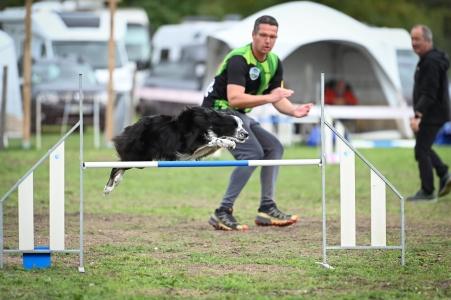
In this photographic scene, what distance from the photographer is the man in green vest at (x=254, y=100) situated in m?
8.00

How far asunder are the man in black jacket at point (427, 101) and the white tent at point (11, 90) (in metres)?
8.23

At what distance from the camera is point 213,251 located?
291 inches

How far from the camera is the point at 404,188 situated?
1247 cm

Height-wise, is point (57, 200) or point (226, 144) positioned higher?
point (226, 144)

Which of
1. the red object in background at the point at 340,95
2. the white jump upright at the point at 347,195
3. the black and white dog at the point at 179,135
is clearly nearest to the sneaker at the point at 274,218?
the black and white dog at the point at 179,135

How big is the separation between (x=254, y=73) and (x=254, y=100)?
395mm

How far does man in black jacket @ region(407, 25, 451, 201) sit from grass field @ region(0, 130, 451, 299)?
1.25ft

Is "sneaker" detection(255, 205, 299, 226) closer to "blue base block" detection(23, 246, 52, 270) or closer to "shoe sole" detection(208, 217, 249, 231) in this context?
"shoe sole" detection(208, 217, 249, 231)

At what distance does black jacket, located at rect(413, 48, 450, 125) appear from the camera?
424 inches

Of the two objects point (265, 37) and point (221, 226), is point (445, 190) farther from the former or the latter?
point (265, 37)

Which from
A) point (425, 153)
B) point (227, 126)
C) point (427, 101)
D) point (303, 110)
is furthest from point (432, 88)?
point (227, 126)

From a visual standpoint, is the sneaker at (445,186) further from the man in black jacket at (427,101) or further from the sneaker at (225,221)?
the sneaker at (225,221)

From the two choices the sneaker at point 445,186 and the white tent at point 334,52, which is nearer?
the sneaker at point 445,186

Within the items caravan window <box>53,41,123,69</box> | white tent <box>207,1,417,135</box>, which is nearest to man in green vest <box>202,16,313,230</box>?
white tent <box>207,1,417,135</box>
